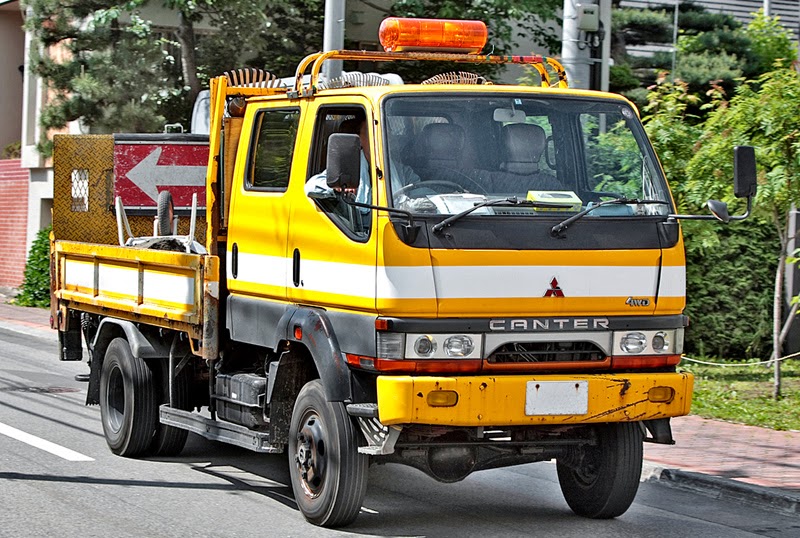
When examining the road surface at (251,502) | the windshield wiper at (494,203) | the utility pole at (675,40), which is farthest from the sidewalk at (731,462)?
the utility pole at (675,40)

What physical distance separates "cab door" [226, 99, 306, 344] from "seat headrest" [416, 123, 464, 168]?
0.87 meters

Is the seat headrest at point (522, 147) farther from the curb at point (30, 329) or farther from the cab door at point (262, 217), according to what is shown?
the curb at point (30, 329)

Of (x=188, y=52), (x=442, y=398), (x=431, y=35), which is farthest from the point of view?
(x=188, y=52)

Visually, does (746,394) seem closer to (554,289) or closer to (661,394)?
(661,394)

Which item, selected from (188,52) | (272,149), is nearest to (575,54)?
(272,149)

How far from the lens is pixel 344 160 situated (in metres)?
6.88

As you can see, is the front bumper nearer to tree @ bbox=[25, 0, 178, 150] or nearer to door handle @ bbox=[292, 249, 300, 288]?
door handle @ bbox=[292, 249, 300, 288]

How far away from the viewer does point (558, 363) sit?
23.5ft

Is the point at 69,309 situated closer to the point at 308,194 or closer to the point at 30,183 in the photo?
the point at 308,194

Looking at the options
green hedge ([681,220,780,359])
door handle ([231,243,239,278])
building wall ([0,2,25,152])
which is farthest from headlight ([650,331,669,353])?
building wall ([0,2,25,152])

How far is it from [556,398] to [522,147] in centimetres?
148

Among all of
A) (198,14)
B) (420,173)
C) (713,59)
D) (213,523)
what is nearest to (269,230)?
(420,173)

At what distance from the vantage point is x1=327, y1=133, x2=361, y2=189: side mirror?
6.88 meters

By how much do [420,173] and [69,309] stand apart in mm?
4830
